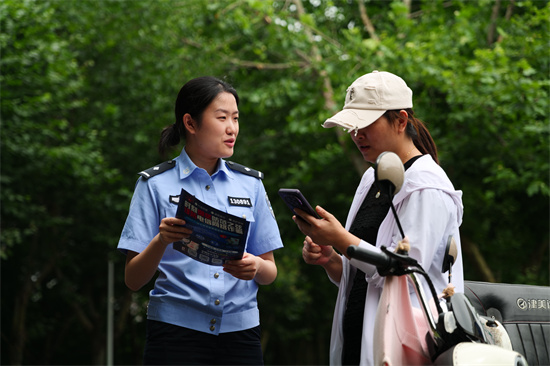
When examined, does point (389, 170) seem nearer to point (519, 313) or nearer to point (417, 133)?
point (417, 133)

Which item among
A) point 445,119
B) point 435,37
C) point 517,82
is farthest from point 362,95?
point 445,119

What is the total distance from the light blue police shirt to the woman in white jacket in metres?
0.34

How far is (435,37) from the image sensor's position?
9.80 m

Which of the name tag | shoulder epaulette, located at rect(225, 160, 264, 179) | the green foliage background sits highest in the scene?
shoulder epaulette, located at rect(225, 160, 264, 179)

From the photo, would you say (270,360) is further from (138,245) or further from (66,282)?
(138,245)

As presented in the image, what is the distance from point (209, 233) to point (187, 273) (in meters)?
0.32

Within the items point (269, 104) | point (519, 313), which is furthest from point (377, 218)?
point (269, 104)

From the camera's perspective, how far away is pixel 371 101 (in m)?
2.82

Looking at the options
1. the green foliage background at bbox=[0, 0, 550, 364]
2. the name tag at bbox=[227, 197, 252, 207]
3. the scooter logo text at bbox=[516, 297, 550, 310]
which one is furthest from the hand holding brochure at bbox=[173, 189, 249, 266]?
the green foliage background at bbox=[0, 0, 550, 364]

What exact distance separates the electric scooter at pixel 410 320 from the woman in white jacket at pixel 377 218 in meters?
0.16

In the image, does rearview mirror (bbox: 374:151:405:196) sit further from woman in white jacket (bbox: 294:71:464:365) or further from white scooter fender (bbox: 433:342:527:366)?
white scooter fender (bbox: 433:342:527:366)

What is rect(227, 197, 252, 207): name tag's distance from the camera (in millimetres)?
2920

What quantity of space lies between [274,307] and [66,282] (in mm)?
4857

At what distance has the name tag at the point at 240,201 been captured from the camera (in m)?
2.92
